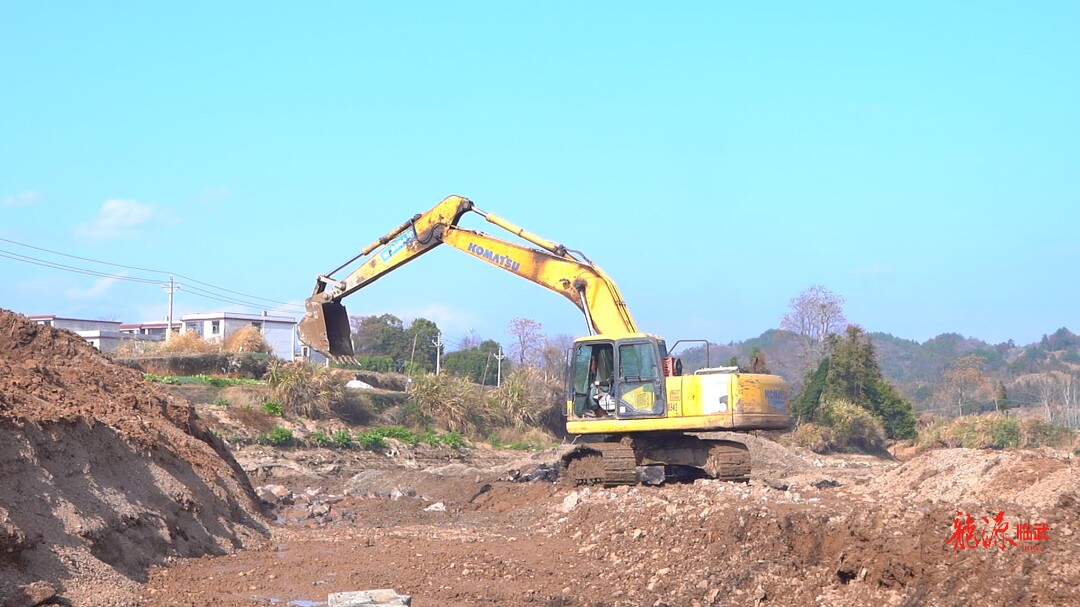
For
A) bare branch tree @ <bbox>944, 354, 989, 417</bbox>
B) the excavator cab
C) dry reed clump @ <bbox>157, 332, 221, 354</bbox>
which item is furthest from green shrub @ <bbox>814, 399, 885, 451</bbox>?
dry reed clump @ <bbox>157, 332, 221, 354</bbox>

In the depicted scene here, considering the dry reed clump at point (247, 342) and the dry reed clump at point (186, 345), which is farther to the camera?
the dry reed clump at point (247, 342)

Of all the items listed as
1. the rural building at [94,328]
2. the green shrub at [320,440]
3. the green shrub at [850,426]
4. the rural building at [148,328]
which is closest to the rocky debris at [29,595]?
the green shrub at [320,440]

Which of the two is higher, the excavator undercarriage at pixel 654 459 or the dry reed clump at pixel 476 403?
the dry reed clump at pixel 476 403

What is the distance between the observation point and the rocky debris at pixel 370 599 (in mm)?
8180

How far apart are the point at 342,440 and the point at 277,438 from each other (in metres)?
1.93

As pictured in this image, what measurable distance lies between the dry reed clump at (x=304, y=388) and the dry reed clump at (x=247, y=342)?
8.48 m

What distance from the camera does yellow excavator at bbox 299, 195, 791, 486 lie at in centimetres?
1648

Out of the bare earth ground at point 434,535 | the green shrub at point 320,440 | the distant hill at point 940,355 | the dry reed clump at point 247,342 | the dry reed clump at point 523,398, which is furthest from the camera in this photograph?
the distant hill at point 940,355

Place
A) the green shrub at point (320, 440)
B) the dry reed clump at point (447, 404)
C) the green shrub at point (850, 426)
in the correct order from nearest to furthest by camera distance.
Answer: the green shrub at point (320, 440)
the dry reed clump at point (447, 404)
the green shrub at point (850, 426)

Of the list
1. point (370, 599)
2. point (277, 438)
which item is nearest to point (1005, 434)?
point (277, 438)

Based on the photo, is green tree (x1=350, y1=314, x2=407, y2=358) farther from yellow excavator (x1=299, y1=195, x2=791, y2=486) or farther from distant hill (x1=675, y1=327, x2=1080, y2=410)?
yellow excavator (x1=299, y1=195, x2=791, y2=486)

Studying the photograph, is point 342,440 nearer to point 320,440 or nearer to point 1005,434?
point 320,440

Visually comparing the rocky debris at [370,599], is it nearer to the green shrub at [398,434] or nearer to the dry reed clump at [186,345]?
the green shrub at [398,434]

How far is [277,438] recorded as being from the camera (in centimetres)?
2538
